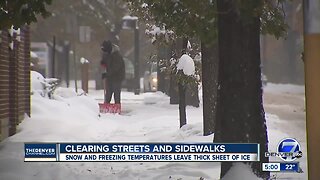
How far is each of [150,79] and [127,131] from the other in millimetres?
1457

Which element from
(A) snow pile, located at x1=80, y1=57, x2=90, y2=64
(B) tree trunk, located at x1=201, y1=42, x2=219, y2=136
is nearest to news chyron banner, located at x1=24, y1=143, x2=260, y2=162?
(B) tree trunk, located at x1=201, y1=42, x2=219, y2=136

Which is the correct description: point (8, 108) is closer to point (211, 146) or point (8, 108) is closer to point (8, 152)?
point (8, 152)

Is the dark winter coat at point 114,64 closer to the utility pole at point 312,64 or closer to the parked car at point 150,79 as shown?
the parked car at point 150,79

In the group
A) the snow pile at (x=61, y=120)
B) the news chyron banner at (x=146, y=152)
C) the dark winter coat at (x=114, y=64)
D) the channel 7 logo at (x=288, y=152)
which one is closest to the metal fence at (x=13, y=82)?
the snow pile at (x=61, y=120)

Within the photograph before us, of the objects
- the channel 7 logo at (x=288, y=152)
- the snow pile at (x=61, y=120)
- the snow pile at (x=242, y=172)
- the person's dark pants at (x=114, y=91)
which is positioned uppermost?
the person's dark pants at (x=114, y=91)

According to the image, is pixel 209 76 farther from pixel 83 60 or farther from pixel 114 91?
pixel 83 60

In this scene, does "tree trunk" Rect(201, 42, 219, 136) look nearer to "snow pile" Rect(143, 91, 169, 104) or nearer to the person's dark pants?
"snow pile" Rect(143, 91, 169, 104)

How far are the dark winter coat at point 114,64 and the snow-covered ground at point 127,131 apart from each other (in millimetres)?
307

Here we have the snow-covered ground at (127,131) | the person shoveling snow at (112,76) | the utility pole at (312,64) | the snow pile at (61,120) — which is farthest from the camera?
the person shoveling snow at (112,76)

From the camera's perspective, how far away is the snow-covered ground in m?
5.31

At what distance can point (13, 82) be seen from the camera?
24.0 ft

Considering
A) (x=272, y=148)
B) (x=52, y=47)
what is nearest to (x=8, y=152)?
(x=272, y=148)

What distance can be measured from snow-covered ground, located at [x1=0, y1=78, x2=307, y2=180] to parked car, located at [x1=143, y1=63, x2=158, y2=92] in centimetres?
12

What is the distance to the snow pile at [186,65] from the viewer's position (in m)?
7.75
